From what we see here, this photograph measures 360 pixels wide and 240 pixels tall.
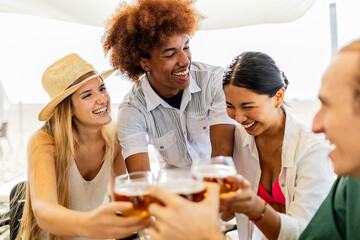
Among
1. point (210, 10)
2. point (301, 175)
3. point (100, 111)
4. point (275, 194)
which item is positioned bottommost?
point (275, 194)

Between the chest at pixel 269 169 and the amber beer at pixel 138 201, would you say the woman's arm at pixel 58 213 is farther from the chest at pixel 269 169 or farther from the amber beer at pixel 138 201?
the chest at pixel 269 169

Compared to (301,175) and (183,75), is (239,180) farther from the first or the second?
(183,75)

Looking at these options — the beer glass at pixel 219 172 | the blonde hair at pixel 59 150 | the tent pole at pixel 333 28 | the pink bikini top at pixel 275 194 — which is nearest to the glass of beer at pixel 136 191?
the beer glass at pixel 219 172

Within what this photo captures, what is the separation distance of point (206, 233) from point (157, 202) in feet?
0.57

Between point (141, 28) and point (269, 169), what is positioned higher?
point (141, 28)

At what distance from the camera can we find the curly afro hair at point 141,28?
7.37ft

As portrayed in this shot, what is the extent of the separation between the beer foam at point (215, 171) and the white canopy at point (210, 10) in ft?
6.08

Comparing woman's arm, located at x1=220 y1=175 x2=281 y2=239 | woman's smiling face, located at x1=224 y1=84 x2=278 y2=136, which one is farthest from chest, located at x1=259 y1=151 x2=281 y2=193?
woman's arm, located at x1=220 y1=175 x2=281 y2=239

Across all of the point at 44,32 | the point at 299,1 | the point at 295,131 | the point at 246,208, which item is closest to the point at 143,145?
the point at 295,131

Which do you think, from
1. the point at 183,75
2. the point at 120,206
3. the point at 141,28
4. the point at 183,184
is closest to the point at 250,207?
the point at 183,184

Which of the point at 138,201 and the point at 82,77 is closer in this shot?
the point at 138,201

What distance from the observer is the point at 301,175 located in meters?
1.65

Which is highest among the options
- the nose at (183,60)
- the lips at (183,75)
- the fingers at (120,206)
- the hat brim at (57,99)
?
the nose at (183,60)

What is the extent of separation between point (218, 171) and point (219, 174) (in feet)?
0.05
